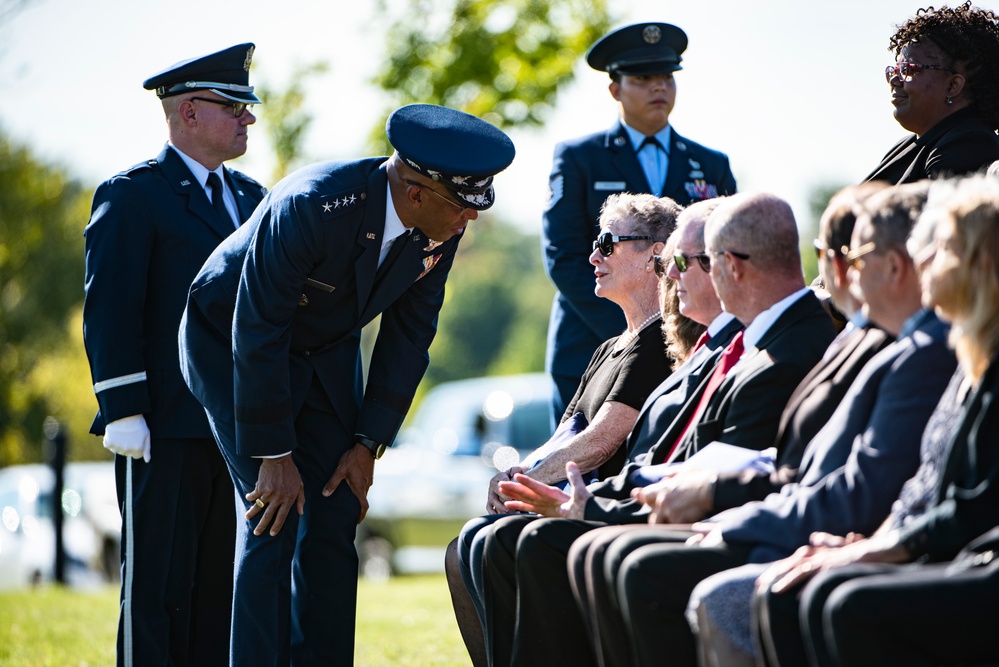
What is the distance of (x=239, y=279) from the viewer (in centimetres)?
425

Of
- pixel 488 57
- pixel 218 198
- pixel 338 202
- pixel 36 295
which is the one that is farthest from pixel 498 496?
pixel 36 295

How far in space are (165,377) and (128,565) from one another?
28.0 inches

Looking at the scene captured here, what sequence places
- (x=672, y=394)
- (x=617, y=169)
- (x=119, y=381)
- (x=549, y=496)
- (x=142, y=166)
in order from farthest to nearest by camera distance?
(x=617, y=169), (x=142, y=166), (x=119, y=381), (x=672, y=394), (x=549, y=496)

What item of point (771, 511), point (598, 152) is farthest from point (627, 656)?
point (598, 152)

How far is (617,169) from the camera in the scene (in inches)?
223

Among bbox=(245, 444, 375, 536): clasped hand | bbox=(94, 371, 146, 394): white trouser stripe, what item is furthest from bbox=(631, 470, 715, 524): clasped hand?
bbox=(94, 371, 146, 394): white trouser stripe

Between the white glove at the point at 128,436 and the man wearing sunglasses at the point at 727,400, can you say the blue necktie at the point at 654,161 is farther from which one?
the white glove at the point at 128,436

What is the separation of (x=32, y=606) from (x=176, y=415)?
5195 millimetres

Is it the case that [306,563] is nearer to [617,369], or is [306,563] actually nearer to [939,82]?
[617,369]

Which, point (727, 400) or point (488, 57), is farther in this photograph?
point (488, 57)

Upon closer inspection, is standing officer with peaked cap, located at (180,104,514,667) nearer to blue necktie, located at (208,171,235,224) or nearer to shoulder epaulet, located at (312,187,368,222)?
shoulder epaulet, located at (312,187,368,222)

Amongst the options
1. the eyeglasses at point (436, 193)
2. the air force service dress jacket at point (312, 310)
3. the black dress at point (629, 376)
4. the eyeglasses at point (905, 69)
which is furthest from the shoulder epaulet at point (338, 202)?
the eyeglasses at point (905, 69)

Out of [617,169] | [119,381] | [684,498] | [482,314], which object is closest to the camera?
[684,498]

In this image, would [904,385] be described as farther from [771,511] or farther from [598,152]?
→ [598,152]
